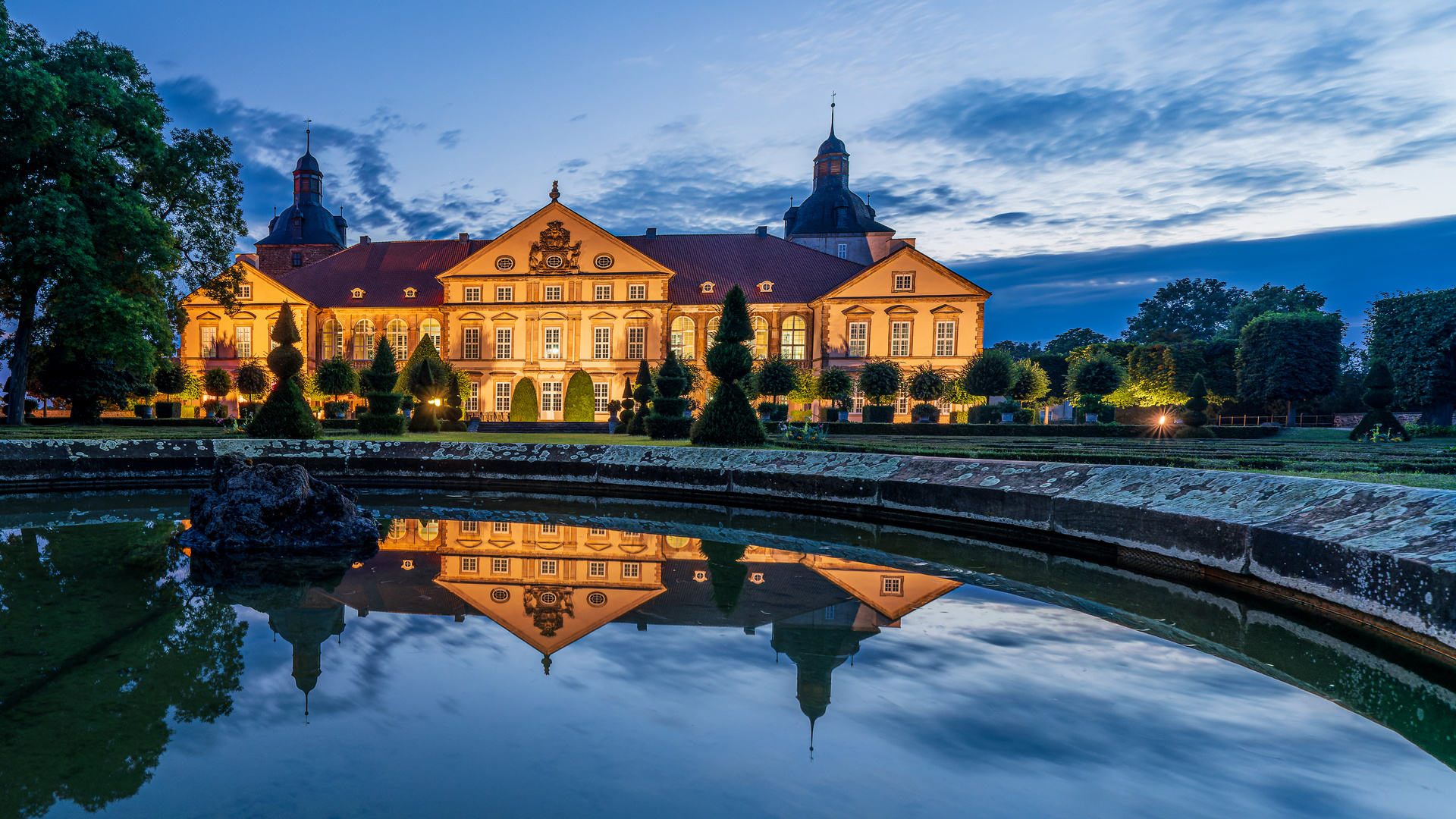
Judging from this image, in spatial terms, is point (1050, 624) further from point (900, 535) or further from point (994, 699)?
point (900, 535)

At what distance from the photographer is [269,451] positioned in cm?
1069

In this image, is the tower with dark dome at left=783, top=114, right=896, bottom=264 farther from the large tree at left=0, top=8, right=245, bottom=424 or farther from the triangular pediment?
the large tree at left=0, top=8, right=245, bottom=424

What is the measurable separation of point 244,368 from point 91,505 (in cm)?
3428

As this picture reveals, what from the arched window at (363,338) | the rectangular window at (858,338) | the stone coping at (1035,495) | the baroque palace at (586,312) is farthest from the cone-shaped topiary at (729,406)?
the arched window at (363,338)

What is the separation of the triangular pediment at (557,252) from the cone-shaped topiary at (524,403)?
11.8 metres

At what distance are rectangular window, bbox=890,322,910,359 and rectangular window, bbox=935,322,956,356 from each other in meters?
1.65

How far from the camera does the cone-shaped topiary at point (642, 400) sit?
2169cm

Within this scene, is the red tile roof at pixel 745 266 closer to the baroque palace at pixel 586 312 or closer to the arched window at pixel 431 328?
the baroque palace at pixel 586 312

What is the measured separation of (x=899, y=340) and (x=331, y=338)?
Result: 3561 centimetres

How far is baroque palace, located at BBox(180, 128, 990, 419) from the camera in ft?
138

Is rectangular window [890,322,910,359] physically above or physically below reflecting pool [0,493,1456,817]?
above

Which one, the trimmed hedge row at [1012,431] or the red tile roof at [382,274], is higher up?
the red tile roof at [382,274]

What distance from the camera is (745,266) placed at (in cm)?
4662

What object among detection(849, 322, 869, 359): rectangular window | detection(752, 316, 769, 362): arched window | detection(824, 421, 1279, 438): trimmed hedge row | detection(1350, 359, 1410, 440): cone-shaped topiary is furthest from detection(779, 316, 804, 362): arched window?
detection(1350, 359, 1410, 440): cone-shaped topiary
